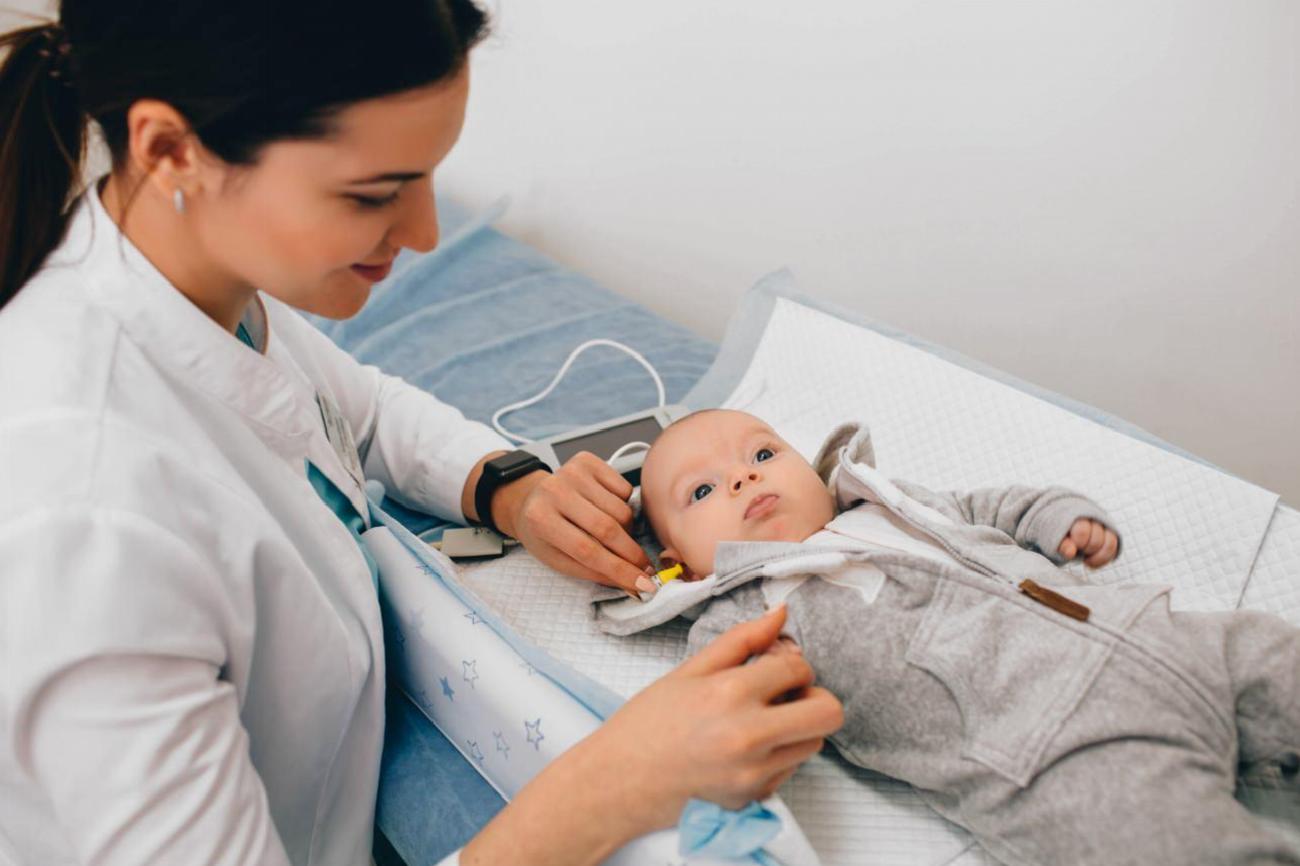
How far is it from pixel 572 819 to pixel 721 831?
12 cm

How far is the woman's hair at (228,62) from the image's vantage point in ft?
2.19

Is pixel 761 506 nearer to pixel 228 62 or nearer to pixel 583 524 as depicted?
pixel 583 524

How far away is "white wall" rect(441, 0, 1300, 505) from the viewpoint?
1416 mm

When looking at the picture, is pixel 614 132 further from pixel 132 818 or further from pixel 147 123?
pixel 132 818

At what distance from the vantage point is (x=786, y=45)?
5.90 ft

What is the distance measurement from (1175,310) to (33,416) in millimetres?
1580

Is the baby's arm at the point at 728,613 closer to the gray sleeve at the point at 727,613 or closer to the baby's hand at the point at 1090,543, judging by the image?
the gray sleeve at the point at 727,613

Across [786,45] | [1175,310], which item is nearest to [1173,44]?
[1175,310]

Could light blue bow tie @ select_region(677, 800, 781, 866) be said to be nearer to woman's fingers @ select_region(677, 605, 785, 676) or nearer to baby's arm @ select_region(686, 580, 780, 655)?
woman's fingers @ select_region(677, 605, 785, 676)

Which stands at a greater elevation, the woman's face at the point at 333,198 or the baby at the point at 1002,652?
the woman's face at the point at 333,198

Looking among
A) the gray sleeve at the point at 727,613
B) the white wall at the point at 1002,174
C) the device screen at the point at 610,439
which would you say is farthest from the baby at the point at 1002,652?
the white wall at the point at 1002,174

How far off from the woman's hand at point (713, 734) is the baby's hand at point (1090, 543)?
458mm

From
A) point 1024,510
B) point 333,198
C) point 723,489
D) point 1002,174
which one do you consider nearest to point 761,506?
point 723,489

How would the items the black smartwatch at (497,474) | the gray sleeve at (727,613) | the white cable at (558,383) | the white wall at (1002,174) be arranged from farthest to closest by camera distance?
the white cable at (558,383) < the white wall at (1002,174) < the black smartwatch at (497,474) < the gray sleeve at (727,613)
